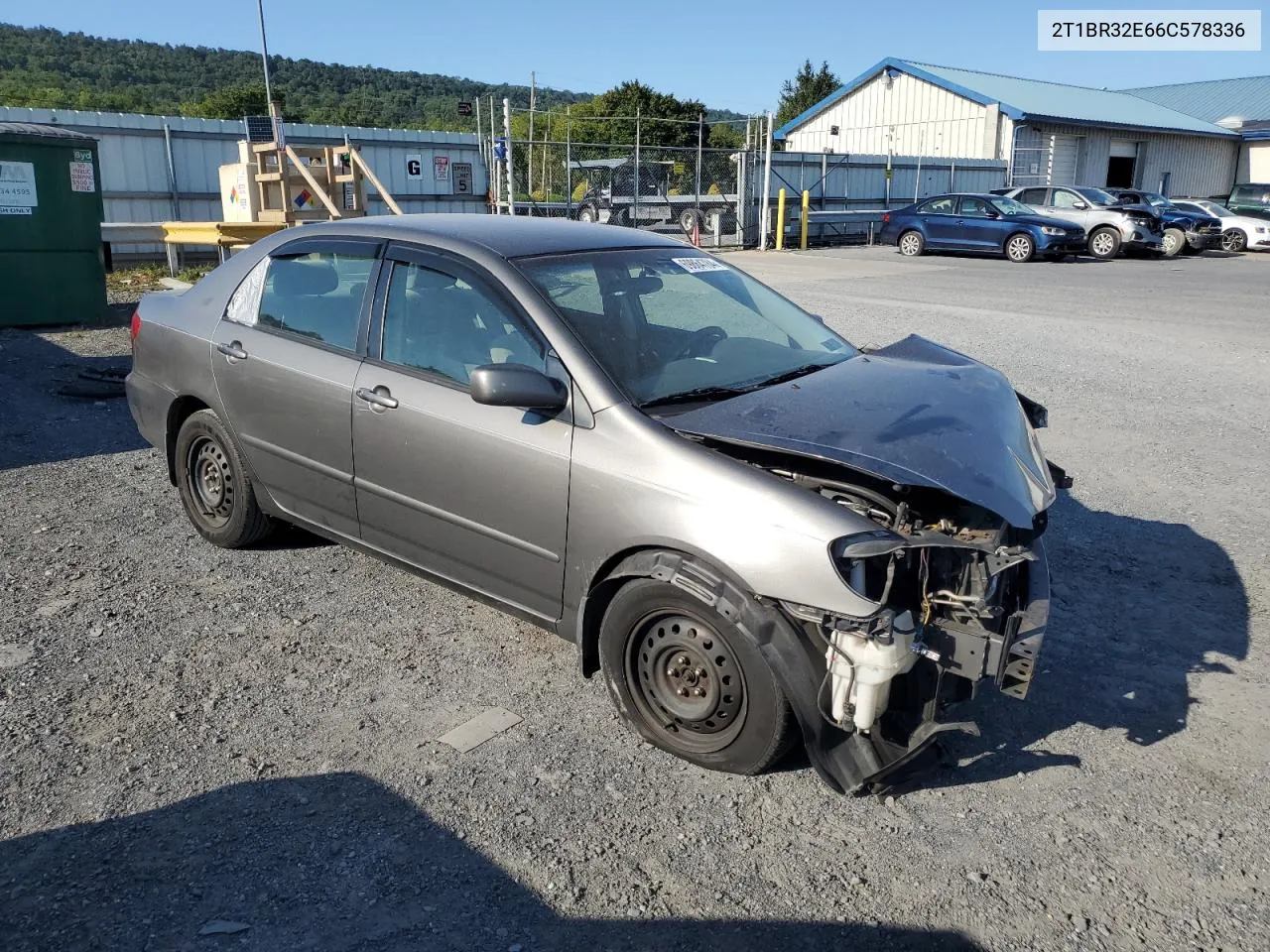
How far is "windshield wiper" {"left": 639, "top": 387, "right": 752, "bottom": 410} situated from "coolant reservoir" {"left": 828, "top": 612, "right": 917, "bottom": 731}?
3.47ft

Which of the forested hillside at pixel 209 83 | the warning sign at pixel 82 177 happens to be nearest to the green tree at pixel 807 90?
the forested hillside at pixel 209 83

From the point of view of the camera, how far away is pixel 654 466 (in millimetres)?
3244

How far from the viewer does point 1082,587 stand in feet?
15.6

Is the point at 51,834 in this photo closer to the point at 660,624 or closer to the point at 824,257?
the point at 660,624

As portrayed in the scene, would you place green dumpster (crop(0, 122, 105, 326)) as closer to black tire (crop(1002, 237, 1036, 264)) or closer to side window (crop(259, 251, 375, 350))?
side window (crop(259, 251, 375, 350))

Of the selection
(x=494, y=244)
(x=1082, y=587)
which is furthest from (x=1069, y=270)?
(x=494, y=244)

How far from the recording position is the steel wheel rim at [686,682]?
3158mm

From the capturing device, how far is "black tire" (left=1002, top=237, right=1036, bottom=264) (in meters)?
22.3

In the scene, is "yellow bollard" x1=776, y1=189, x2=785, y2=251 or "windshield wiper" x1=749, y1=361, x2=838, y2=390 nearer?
"windshield wiper" x1=749, y1=361, x2=838, y2=390

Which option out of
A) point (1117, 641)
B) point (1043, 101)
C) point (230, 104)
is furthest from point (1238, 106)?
point (230, 104)

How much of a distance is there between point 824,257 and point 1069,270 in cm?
539

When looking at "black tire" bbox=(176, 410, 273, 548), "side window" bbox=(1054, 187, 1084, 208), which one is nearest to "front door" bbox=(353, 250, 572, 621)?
"black tire" bbox=(176, 410, 273, 548)

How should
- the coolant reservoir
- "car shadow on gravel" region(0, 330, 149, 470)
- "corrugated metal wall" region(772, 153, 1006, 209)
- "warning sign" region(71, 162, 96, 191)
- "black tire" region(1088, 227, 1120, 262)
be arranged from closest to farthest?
the coolant reservoir, "car shadow on gravel" region(0, 330, 149, 470), "warning sign" region(71, 162, 96, 191), "black tire" region(1088, 227, 1120, 262), "corrugated metal wall" region(772, 153, 1006, 209)

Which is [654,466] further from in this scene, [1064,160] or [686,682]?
[1064,160]
